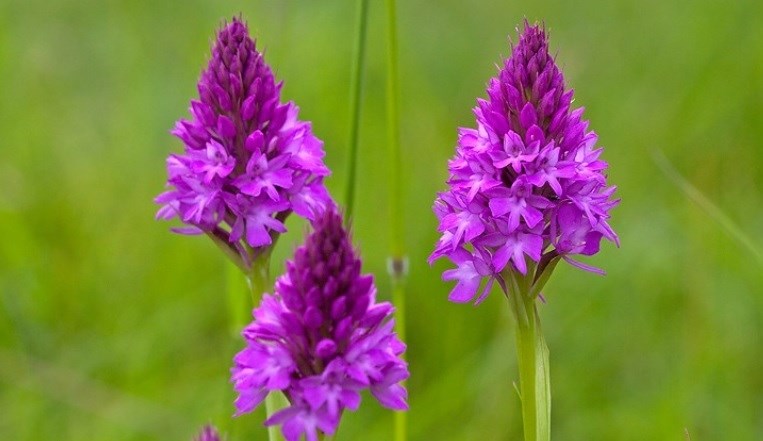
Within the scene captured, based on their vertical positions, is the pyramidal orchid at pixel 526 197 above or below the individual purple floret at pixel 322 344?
above

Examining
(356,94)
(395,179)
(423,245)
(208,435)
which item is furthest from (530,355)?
(423,245)

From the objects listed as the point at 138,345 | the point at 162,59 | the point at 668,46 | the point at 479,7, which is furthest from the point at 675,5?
the point at 138,345

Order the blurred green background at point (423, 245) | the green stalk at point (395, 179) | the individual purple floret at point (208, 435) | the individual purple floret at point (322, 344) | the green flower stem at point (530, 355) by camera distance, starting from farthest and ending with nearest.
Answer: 1. the blurred green background at point (423, 245)
2. the green stalk at point (395, 179)
3. the green flower stem at point (530, 355)
4. the individual purple floret at point (208, 435)
5. the individual purple floret at point (322, 344)

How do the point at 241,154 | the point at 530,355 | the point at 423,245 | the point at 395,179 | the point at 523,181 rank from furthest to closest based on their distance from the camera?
the point at 423,245
the point at 395,179
the point at 241,154
the point at 530,355
the point at 523,181

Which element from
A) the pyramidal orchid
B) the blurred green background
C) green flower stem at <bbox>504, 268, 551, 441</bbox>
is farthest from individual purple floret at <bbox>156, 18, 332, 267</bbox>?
the blurred green background

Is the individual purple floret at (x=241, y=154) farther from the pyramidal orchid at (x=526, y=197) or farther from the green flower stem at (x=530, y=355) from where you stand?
the green flower stem at (x=530, y=355)

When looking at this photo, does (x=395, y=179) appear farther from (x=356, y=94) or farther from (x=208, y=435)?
(x=208, y=435)

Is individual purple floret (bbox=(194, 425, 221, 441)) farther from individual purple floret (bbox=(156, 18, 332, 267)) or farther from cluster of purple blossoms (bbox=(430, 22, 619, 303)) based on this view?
cluster of purple blossoms (bbox=(430, 22, 619, 303))

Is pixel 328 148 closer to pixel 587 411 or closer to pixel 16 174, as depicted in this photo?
pixel 16 174

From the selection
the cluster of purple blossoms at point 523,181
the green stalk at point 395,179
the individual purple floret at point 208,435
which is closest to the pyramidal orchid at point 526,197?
the cluster of purple blossoms at point 523,181
